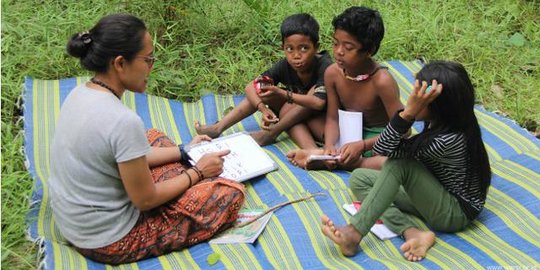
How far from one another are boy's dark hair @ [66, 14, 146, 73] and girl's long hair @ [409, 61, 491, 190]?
4.13ft

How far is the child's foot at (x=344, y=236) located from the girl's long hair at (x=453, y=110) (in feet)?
1.54

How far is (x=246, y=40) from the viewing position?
536cm

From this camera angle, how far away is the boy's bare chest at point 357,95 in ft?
11.7

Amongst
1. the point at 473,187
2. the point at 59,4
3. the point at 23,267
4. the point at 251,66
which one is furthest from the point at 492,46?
the point at 23,267

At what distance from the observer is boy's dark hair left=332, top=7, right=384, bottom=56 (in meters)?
3.35

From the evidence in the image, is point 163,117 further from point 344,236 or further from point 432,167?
point 432,167

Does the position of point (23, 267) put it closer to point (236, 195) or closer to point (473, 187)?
point (236, 195)

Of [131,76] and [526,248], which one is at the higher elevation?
[131,76]

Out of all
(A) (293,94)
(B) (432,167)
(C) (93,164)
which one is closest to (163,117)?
(A) (293,94)

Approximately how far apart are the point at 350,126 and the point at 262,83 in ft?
2.13

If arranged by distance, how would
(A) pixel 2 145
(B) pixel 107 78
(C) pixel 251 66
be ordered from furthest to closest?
(C) pixel 251 66
(A) pixel 2 145
(B) pixel 107 78

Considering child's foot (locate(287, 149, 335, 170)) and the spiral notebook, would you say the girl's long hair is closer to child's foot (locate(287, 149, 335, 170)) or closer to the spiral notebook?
child's foot (locate(287, 149, 335, 170))

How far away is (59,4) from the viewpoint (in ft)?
17.4

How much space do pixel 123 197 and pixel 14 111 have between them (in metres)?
1.88
